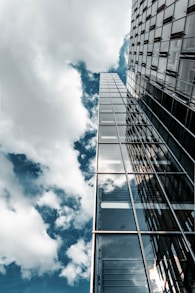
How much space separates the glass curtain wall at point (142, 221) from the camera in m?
6.40

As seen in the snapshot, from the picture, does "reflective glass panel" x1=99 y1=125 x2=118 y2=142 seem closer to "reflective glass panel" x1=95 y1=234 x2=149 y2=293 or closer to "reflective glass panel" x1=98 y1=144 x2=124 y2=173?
"reflective glass panel" x1=98 y1=144 x2=124 y2=173

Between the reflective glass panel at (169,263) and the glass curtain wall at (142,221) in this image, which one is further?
the glass curtain wall at (142,221)

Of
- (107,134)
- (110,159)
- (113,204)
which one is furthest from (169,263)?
(107,134)

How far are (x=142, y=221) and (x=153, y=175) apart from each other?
3.26 m

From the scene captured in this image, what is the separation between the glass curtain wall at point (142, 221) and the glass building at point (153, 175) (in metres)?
0.03

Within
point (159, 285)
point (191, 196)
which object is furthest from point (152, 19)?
point (159, 285)

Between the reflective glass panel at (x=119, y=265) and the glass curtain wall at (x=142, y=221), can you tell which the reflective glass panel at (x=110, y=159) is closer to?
the glass curtain wall at (x=142, y=221)

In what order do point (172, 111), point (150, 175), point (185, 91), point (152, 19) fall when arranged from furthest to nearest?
point (152, 19) → point (172, 111) → point (185, 91) → point (150, 175)

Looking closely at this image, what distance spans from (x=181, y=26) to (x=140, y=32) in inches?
454

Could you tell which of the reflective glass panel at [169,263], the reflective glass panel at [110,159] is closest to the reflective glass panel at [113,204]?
the reflective glass panel at [110,159]

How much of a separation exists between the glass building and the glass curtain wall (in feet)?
0.09

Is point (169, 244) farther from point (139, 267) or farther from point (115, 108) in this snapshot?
point (115, 108)

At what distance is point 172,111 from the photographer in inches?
511

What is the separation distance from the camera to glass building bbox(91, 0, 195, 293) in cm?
662
